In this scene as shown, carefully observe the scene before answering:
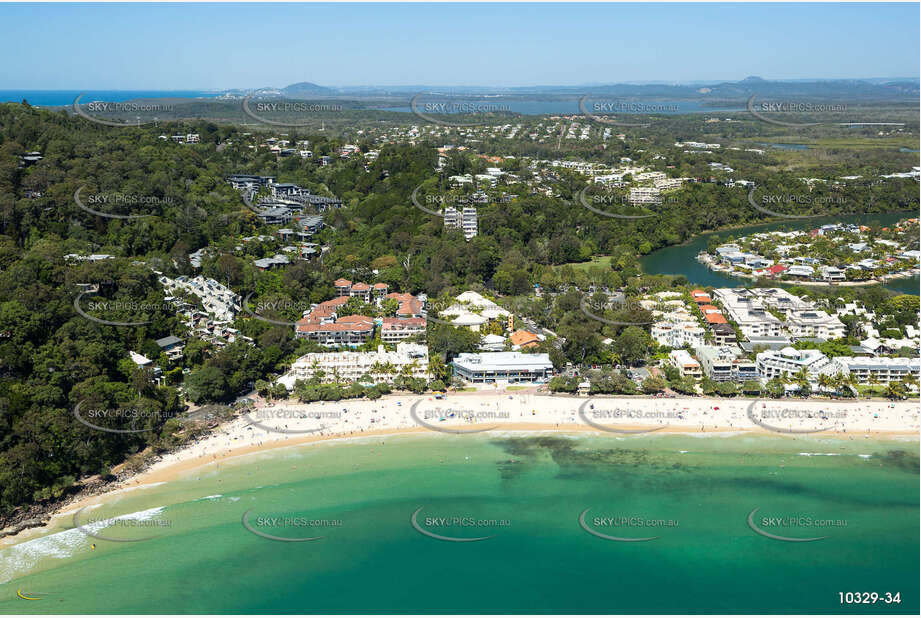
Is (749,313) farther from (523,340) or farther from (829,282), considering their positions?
(829,282)

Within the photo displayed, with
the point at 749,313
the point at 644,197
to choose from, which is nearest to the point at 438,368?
the point at 749,313

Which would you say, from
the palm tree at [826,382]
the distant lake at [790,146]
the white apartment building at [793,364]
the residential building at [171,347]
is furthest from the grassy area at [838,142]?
the residential building at [171,347]

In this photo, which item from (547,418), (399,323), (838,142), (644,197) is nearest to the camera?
(547,418)

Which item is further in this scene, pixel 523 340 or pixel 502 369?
pixel 523 340

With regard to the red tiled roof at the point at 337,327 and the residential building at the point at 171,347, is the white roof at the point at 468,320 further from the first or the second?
the residential building at the point at 171,347

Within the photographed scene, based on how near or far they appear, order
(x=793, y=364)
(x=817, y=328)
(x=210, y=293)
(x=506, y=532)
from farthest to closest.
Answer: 1. (x=210, y=293)
2. (x=817, y=328)
3. (x=793, y=364)
4. (x=506, y=532)

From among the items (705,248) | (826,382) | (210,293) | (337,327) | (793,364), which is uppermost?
(210,293)

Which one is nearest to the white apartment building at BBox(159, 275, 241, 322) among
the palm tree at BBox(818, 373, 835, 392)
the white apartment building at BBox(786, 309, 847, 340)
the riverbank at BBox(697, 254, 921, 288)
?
the palm tree at BBox(818, 373, 835, 392)
